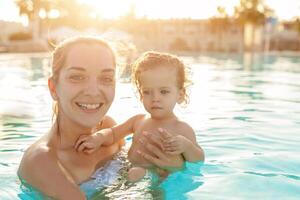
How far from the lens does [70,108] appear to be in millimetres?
2807

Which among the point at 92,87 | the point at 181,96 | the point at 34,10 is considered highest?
the point at 34,10

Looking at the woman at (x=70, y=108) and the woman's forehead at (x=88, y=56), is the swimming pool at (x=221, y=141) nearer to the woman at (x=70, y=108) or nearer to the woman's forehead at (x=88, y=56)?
the woman at (x=70, y=108)

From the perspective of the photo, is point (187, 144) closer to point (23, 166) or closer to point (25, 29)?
point (23, 166)

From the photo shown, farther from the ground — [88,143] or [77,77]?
[77,77]

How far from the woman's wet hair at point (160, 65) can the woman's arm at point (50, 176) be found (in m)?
1.18

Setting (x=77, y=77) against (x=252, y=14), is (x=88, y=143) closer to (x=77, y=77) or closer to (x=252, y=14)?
(x=77, y=77)

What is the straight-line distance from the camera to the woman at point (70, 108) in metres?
2.62

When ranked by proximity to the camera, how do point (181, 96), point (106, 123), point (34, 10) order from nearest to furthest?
point (181, 96), point (106, 123), point (34, 10)

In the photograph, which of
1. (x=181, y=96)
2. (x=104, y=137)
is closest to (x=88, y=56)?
(x=104, y=137)

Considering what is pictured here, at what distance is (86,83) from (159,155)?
1021mm

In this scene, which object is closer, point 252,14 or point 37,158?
point 37,158

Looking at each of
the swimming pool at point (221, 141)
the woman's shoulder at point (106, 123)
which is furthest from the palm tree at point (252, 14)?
the woman's shoulder at point (106, 123)

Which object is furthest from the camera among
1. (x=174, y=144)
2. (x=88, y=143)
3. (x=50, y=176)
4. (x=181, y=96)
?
(x=181, y=96)

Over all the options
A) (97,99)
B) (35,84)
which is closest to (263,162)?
(97,99)
